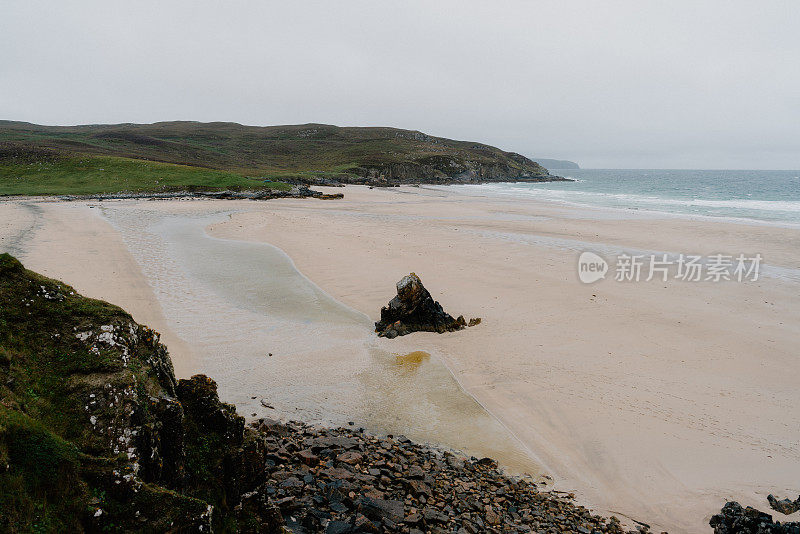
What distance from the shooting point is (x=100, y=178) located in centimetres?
5547

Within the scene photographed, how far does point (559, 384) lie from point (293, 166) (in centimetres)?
10899

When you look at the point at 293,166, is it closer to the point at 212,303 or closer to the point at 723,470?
the point at 212,303

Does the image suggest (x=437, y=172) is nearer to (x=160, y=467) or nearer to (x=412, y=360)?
(x=412, y=360)

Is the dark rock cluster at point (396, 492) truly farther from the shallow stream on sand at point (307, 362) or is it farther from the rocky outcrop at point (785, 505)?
the rocky outcrop at point (785, 505)

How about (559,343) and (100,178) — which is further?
(100,178)

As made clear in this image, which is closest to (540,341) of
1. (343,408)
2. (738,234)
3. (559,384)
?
(559,384)

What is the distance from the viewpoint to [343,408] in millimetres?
8547

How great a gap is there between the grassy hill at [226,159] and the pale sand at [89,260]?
1023 inches

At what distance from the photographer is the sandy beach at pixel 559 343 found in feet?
24.0

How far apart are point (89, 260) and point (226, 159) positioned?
94892mm

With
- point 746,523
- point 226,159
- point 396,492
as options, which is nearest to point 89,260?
point 396,492

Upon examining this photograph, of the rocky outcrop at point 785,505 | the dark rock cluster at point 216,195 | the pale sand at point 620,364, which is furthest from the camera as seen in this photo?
the dark rock cluster at point 216,195

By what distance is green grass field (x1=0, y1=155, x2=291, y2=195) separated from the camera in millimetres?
50562

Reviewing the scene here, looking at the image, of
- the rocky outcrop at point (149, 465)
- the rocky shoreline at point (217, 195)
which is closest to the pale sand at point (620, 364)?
the rocky outcrop at point (149, 465)
